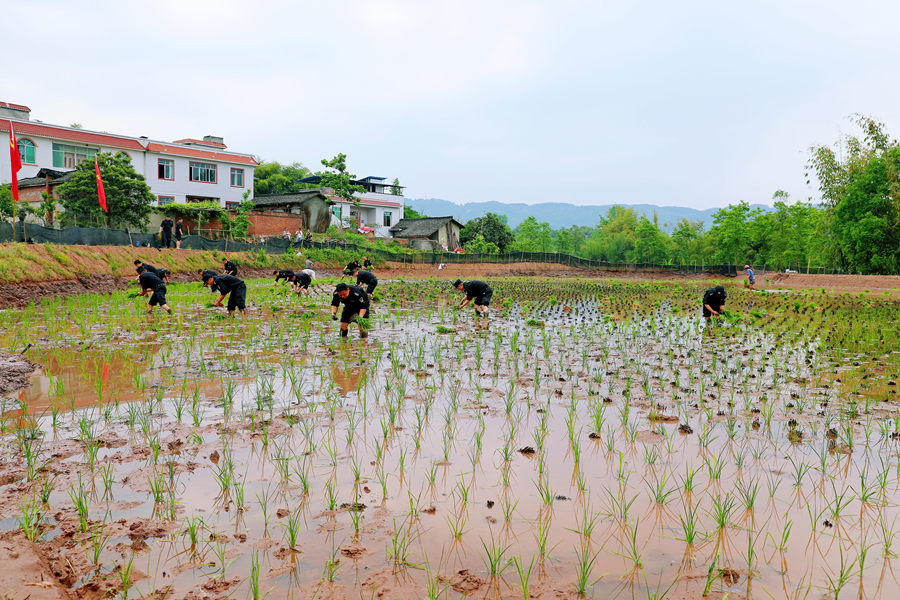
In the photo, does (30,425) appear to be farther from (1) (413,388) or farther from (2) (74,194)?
(2) (74,194)

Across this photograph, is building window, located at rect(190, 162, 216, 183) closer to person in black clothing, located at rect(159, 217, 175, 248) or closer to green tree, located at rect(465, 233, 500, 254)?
person in black clothing, located at rect(159, 217, 175, 248)

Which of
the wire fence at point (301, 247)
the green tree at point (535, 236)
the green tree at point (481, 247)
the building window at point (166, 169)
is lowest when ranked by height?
the wire fence at point (301, 247)

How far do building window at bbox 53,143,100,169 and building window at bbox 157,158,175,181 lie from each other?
387cm

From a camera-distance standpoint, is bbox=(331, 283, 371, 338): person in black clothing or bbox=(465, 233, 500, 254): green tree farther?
bbox=(465, 233, 500, 254): green tree

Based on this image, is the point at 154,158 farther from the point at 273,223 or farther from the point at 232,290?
the point at 232,290

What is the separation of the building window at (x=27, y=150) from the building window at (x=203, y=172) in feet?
29.5

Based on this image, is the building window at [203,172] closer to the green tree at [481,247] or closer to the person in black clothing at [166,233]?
the person in black clothing at [166,233]

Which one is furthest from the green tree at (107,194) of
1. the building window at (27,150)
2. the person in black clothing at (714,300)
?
the person in black clothing at (714,300)

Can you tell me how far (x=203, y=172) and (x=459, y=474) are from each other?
40630 millimetres

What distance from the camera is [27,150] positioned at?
34.8 meters

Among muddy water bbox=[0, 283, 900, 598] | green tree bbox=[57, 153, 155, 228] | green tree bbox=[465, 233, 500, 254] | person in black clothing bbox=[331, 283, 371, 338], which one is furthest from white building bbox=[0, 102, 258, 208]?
muddy water bbox=[0, 283, 900, 598]

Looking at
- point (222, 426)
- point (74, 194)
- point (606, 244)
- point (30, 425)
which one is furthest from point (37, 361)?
point (606, 244)

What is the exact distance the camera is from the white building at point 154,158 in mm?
34750

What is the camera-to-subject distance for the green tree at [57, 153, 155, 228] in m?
29.3
